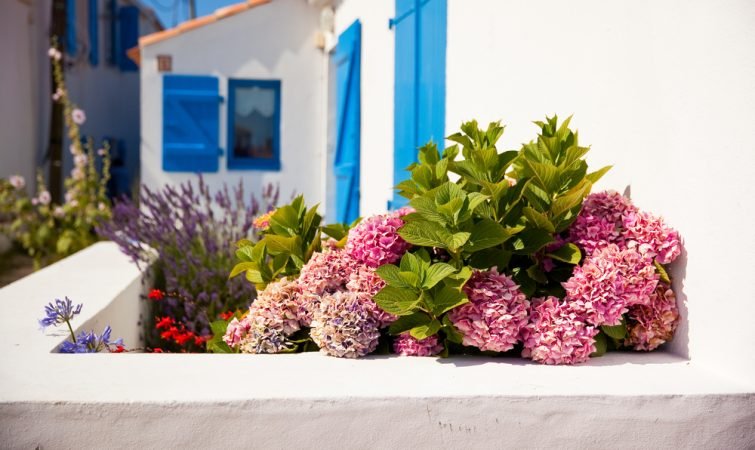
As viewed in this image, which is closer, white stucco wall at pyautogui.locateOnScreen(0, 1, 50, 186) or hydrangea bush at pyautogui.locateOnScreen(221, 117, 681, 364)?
hydrangea bush at pyautogui.locateOnScreen(221, 117, 681, 364)

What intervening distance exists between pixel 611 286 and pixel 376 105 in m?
3.73

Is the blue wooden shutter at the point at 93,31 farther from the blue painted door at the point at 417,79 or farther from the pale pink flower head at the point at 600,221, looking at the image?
the pale pink flower head at the point at 600,221

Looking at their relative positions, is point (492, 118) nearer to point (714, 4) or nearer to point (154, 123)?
point (714, 4)

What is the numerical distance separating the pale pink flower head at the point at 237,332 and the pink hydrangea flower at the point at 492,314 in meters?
0.66

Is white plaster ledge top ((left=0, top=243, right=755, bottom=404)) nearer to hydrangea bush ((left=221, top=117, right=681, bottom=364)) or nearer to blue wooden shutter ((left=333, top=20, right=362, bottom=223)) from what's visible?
hydrangea bush ((left=221, top=117, right=681, bottom=364))

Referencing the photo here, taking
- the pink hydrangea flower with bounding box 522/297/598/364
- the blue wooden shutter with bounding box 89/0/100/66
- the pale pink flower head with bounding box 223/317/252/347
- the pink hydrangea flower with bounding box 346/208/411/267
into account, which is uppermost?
the blue wooden shutter with bounding box 89/0/100/66

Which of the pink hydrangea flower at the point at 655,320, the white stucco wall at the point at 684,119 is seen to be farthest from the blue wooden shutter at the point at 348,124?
the pink hydrangea flower at the point at 655,320

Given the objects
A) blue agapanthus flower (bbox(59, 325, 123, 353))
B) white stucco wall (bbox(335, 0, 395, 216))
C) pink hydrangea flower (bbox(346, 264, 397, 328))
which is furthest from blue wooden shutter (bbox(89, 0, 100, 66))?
pink hydrangea flower (bbox(346, 264, 397, 328))

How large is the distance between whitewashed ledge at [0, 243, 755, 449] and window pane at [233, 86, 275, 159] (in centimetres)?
670

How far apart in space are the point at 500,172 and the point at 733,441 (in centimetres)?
92

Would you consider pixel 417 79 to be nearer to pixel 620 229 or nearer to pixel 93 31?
pixel 620 229

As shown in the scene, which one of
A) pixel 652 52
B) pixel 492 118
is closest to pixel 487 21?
pixel 492 118

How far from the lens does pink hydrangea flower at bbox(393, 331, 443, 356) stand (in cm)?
218

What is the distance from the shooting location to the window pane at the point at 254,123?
8.54 meters
